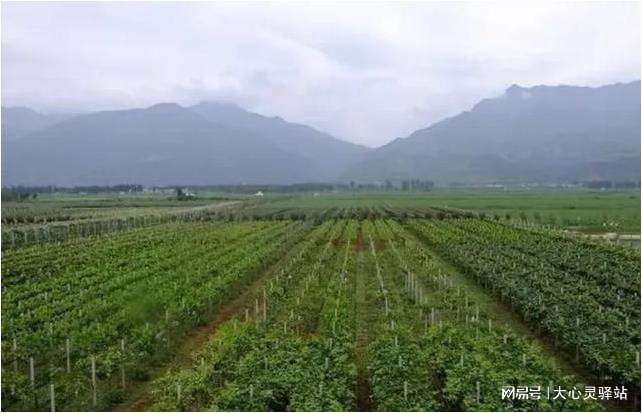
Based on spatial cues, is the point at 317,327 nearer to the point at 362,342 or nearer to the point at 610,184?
the point at 362,342

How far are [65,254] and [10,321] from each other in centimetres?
→ 1369

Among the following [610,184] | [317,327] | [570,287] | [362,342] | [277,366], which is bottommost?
[362,342]

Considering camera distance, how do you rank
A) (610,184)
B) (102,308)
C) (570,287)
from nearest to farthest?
1. (102,308)
2. (570,287)
3. (610,184)

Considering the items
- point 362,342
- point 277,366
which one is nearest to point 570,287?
point 362,342

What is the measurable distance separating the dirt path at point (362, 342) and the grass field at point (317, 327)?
0.06 m

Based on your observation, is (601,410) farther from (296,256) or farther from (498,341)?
(296,256)

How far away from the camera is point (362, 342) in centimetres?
1303

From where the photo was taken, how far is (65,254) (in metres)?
26.2

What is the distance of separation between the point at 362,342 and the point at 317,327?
1196 mm

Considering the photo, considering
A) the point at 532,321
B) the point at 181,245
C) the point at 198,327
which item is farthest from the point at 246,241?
the point at 532,321

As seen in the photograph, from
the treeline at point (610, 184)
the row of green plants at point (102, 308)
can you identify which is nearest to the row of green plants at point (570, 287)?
the row of green plants at point (102, 308)

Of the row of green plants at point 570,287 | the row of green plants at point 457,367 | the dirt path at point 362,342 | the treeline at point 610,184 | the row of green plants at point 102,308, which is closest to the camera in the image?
the row of green plants at point 457,367

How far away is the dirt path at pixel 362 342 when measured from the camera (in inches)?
380

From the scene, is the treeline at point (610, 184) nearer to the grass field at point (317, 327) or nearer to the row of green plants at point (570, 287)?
the row of green plants at point (570, 287)
